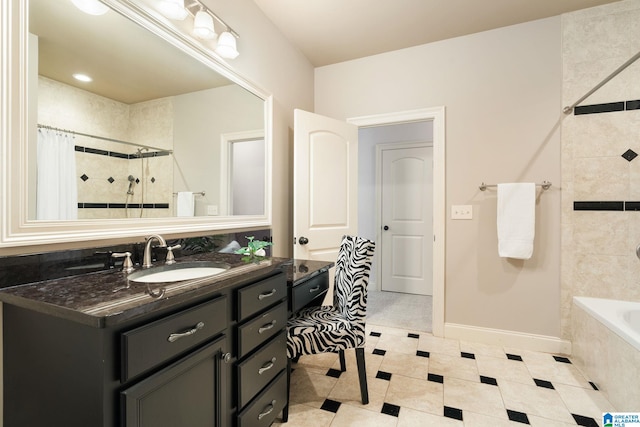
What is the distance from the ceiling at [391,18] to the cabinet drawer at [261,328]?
217cm

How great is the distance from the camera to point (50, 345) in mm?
821

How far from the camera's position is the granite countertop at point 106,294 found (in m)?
0.73

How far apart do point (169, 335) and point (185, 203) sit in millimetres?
883

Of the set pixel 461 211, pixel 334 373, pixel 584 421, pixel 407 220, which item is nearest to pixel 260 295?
pixel 334 373

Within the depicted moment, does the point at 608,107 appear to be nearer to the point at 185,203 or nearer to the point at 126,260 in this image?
the point at 185,203

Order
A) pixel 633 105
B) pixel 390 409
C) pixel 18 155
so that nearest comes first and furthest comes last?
pixel 18 155 → pixel 390 409 → pixel 633 105

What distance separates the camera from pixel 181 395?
0.92 meters

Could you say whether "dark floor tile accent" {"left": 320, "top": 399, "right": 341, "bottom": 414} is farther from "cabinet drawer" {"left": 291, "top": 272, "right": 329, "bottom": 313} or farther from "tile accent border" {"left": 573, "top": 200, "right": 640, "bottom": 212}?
"tile accent border" {"left": 573, "top": 200, "right": 640, "bottom": 212}

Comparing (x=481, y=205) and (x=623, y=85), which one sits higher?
(x=623, y=85)

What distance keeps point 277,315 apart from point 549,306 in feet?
7.48

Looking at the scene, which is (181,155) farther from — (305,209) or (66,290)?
(305,209)

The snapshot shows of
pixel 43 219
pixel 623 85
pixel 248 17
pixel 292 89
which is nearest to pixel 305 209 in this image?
pixel 292 89

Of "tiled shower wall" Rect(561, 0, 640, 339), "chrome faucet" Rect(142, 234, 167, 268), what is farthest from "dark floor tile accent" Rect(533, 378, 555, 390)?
"chrome faucet" Rect(142, 234, 167, 268)

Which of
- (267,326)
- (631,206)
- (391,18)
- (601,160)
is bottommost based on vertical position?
(267,326)
